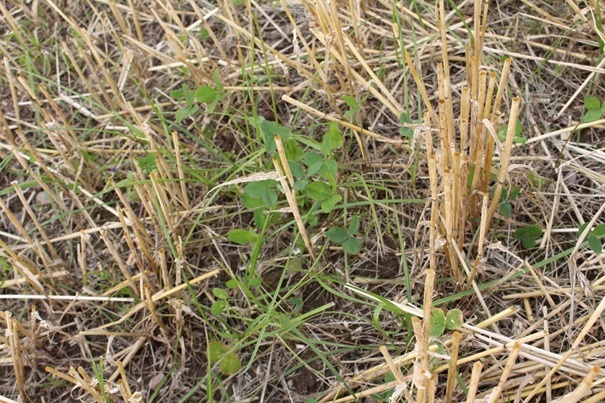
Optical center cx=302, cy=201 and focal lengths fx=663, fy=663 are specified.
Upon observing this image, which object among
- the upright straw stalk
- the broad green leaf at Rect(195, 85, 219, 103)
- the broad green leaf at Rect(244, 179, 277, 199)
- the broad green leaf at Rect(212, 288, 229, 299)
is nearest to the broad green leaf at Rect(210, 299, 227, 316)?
the broad green leaf at Rect(212, 288, 229, 299)

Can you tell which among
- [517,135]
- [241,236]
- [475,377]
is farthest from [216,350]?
[517,135]

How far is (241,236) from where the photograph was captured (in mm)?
1713

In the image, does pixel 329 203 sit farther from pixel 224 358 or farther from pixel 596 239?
pixel 596 239

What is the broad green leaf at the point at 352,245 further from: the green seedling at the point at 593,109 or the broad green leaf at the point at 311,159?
the green seedling at the point at 593,109

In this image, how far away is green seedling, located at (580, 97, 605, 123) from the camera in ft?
5.65

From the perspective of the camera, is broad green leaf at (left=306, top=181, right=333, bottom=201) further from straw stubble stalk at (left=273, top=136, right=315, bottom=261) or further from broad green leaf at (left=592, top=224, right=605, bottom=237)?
broad green leaf at (left=592, top=224, right=605, bottom=237)

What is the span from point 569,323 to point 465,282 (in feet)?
0.82

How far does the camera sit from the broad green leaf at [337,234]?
169cm

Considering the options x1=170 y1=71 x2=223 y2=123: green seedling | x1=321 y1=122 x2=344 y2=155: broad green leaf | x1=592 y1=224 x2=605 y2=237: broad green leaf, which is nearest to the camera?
x1=592 y1=224 x2=605 y2=237: broad green leaf

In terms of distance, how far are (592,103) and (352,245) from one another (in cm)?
73

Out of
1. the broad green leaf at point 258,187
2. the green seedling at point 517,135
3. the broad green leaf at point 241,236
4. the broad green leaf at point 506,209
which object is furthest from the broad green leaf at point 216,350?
the green seedling at point 517,135

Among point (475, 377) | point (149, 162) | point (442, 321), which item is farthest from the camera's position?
point (149, 162)

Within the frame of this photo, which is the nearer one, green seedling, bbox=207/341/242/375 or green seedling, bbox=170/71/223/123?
green seedling, bbox=207/341/242/375

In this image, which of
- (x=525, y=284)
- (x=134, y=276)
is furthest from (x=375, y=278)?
(x=134, y=276)
